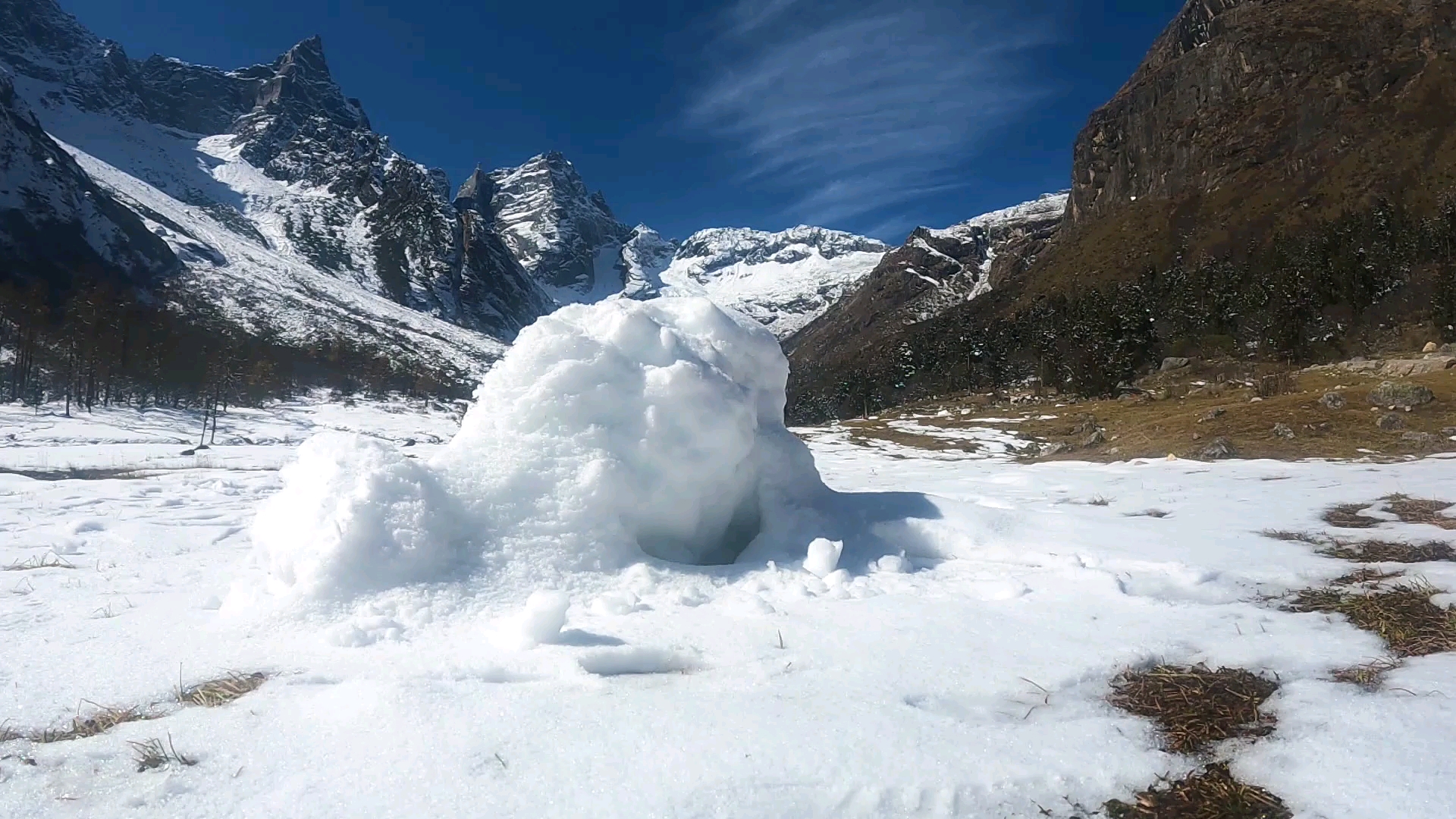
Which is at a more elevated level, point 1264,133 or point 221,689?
point 1264,133

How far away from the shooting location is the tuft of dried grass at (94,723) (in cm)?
266

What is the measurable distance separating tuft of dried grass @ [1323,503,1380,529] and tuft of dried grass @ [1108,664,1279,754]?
14.4ft

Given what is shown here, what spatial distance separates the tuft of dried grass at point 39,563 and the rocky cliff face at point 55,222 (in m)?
139

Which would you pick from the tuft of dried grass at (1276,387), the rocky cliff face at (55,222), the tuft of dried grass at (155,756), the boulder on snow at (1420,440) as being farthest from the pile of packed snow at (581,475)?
the rocky cliff face at (55,222)

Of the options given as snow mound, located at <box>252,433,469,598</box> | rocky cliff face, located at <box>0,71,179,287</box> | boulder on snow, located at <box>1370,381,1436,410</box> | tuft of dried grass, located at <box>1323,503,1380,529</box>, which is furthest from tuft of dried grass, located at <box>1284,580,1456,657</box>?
rocky cliff face, located at <box>0,71,179,287</box>

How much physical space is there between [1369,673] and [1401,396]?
17934 millimetres

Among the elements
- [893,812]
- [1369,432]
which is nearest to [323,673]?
[893,812]

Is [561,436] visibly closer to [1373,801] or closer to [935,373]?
[1373,801]

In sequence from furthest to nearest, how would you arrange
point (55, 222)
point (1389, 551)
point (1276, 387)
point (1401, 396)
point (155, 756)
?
1. point (55, 222)
2. point (1276, 387)
3. point (1401, 396)
4. point (1389, 551)
5. point (155, 756)

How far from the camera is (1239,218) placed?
12606 centimetres

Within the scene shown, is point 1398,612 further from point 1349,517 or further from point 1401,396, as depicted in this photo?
point 1401,396

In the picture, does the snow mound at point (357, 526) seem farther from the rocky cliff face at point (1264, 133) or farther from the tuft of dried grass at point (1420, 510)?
the rocky cliff face at point (1264, 133)

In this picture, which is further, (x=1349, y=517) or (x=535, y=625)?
(x=1349, y=517)

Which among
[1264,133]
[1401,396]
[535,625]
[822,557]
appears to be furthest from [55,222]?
[1264,133]
